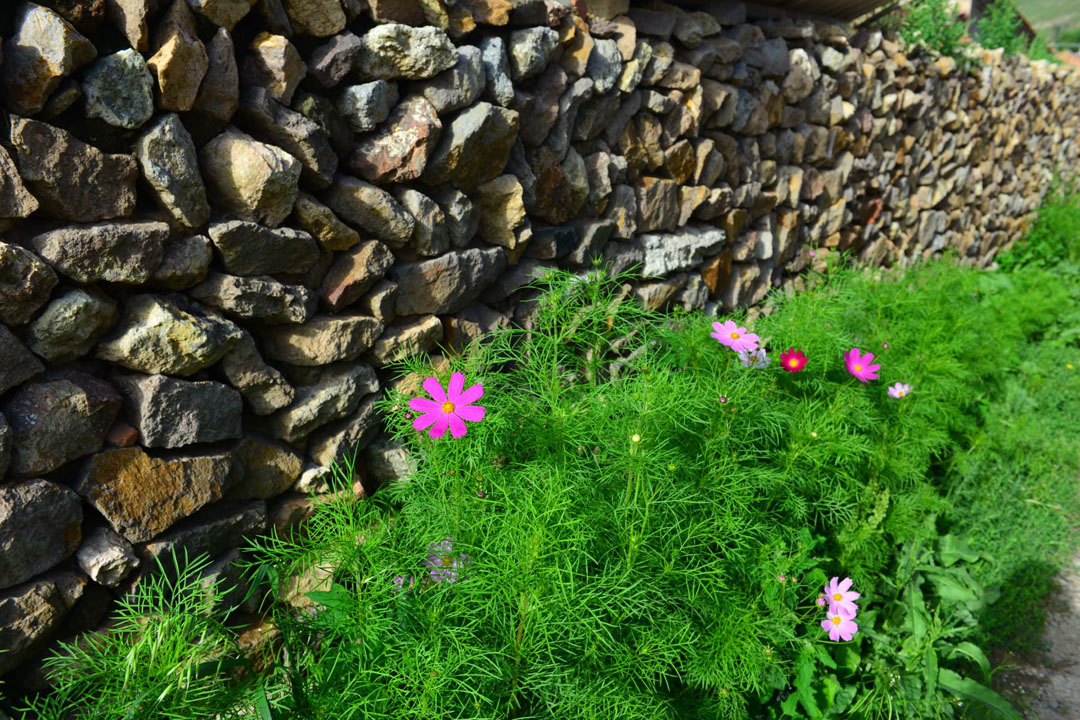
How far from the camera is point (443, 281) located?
95.2 inches

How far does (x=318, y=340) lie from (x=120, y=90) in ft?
2.61

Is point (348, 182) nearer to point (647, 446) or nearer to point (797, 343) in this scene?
point (647, 446)

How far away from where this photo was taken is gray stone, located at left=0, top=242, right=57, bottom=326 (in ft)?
4.84

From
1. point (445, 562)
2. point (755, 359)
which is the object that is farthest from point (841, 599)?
point (445, 562)

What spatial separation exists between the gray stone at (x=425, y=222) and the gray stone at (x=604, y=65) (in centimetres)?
97

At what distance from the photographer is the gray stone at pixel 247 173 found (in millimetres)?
1843

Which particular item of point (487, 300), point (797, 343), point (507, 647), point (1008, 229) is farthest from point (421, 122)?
point (1008, 229)

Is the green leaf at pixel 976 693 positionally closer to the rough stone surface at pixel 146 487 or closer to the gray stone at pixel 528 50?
the rough stone surface at pixel 146 487

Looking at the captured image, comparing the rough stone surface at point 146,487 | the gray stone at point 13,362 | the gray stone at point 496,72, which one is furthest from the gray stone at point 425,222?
the gray stone at point 13,362

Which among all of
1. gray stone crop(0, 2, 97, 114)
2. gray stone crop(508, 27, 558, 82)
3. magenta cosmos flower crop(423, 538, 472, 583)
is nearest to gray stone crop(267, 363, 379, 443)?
magenta cosmos flower crop(423, 538, 472, 583)

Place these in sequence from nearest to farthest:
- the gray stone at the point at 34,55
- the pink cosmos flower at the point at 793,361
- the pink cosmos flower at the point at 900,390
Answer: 1. the gray stone at the point at 34,55
2. the pink cosmos flower at the point at 793,361
3. the pink cosmos flower at the point at 900,390

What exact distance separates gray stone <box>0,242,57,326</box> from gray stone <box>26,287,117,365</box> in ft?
0.10

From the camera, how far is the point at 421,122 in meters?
2.24

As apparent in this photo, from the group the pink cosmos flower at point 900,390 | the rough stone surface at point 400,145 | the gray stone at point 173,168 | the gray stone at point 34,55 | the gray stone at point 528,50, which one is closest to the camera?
the gray stone at point 34,55
